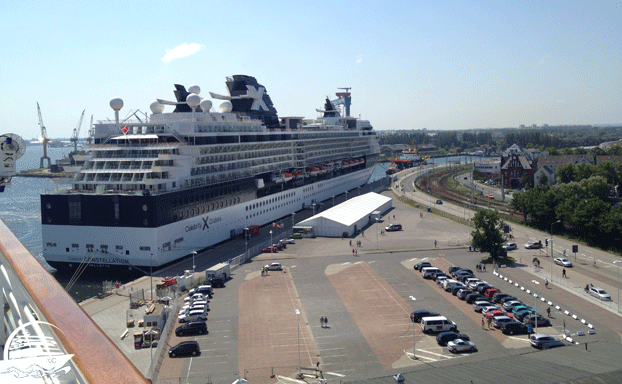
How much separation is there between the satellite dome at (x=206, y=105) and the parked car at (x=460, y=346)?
29923 millimetres

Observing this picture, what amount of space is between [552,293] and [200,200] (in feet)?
75.3

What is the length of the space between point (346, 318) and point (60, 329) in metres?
20.5

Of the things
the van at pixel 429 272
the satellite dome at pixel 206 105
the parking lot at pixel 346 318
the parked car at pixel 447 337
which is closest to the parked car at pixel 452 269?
the van at pixel 429 272

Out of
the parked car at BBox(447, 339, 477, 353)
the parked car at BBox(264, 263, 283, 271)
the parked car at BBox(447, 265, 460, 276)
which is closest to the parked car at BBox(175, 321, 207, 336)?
the parked car at BBox(447, 339, 477, 353)

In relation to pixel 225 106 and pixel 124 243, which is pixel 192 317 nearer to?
pixel 124 243

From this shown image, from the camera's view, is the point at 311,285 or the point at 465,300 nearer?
the point at 465,300

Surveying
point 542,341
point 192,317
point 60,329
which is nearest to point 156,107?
point 192,317

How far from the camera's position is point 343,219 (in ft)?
155

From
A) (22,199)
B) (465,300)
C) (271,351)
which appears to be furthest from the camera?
(22,199)

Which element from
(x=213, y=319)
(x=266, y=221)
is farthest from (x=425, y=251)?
(x=213, y=319)

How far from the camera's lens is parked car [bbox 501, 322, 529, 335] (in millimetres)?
22391

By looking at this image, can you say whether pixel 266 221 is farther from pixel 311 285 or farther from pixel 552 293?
pixel 552 293

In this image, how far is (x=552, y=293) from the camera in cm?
2844

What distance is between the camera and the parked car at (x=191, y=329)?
73.5 feet
